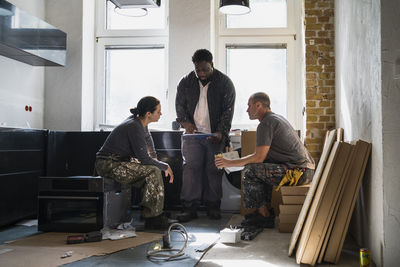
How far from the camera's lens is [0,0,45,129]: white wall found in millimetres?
3820

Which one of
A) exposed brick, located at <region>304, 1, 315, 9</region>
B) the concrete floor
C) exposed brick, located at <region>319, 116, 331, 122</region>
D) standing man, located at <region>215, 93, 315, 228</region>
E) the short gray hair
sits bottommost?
the concrete floor

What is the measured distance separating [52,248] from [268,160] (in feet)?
5.43

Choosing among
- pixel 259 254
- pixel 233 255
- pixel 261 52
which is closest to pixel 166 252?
pixel 233 255

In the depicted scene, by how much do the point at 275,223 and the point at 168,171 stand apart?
999mm

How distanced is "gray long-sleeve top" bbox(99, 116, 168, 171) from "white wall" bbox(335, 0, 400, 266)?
150cm

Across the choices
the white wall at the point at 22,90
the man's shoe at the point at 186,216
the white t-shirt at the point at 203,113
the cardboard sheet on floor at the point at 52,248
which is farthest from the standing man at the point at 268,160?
the white wall at the point at 22,90

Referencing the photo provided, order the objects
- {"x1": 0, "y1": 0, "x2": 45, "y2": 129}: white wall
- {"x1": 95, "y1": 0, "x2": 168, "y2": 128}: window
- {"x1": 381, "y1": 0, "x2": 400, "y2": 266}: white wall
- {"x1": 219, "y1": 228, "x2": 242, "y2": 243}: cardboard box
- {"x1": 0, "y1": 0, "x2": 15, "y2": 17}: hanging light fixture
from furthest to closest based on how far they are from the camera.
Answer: {"x1": 95, "y1": 0, "x2": 168, "y2": 128}: window, {"x1": 0, "y1": 0, "x2": 45, "y2": 129}: white wall, {"x1": 0, "y1": 0, "x2": 15, "y2": 17}: hanging light fixture, {"x1": 219, "y1": 228, "x2": 242, "y2": 243}: cardboard box, {"x1": 381, "y1": 0, "x2": 400, "y2": 266}: white wall

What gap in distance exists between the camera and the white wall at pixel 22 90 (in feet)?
12.5

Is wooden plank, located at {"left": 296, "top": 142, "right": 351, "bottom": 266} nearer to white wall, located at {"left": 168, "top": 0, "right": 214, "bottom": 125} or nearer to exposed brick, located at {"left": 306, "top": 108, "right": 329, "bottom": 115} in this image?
exposed brick, located at {"left": 306, "top": 108, "right": 329, "bottom": 115}

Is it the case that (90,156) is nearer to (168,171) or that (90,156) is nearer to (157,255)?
(168,171)

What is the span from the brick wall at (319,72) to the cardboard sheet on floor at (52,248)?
1746 millimetres

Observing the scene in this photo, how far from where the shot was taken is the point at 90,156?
413 cm

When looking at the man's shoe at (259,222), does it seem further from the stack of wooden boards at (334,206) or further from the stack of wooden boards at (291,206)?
the stack of wooden boards at (334,206)

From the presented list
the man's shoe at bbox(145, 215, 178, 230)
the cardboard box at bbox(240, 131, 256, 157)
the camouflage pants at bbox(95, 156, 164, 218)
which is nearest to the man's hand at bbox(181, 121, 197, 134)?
the cardboard box at bbox(240, 131, 256, 157)
